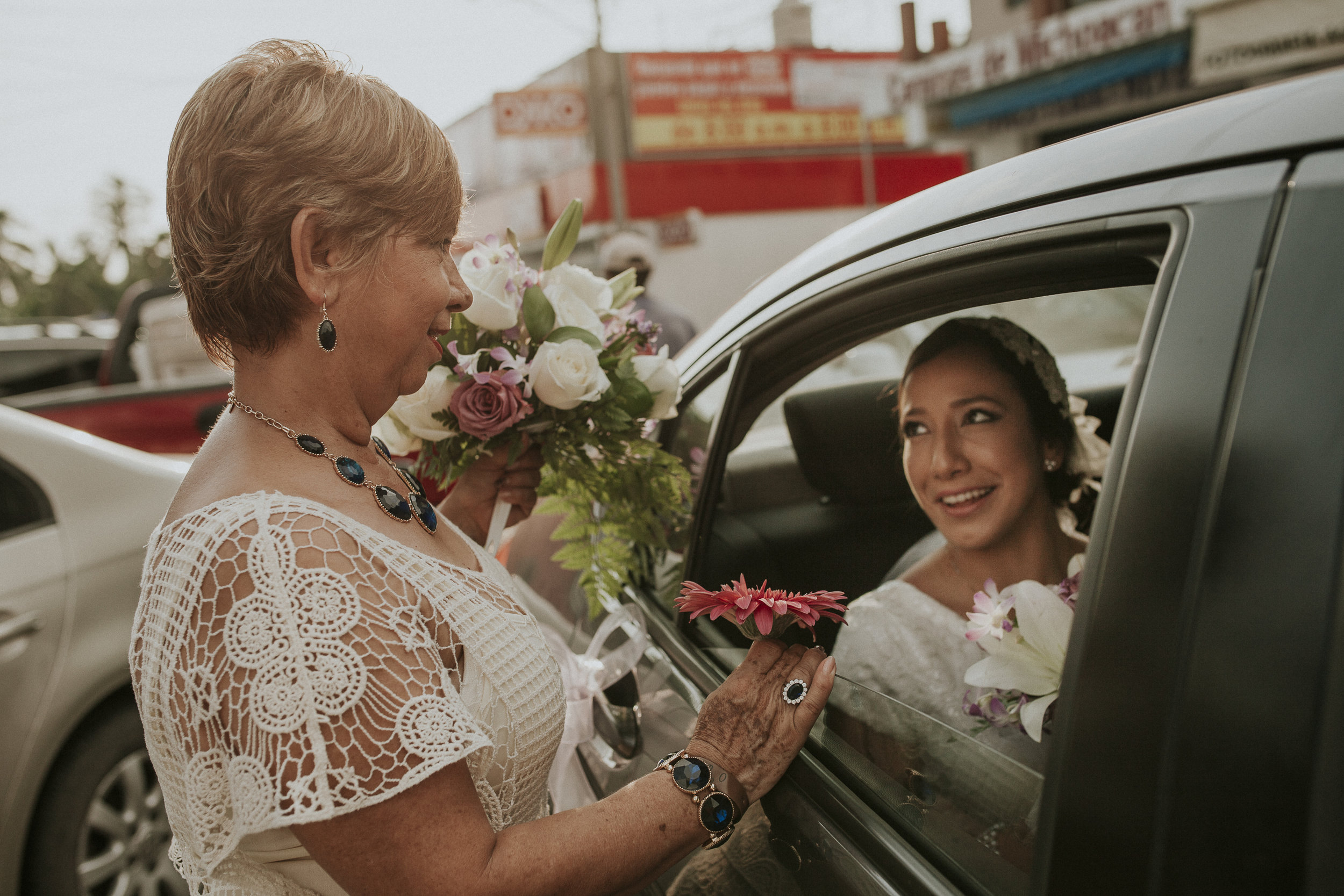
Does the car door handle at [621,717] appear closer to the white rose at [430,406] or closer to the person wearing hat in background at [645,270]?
the white rose at [430,406]

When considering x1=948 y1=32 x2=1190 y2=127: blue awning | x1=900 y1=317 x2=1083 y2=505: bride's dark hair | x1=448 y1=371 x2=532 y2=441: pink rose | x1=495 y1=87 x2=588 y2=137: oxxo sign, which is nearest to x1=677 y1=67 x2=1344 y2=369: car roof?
x1=900 y1=317 x2=1083 y2=505: bride's dark hair

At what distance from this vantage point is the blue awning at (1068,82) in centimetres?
971

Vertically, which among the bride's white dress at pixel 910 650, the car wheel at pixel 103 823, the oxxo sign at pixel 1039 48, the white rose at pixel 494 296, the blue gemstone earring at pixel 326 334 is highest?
the oxxo sign at pixel 1039 48

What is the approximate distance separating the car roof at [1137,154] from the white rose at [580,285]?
23.0 inches

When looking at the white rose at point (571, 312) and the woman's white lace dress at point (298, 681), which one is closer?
the woman's white lace dress at point (298, 681)

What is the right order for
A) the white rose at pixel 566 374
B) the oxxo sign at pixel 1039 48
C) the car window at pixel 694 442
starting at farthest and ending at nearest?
the oxxo sign at pixel 1039 48 → the car window at pixel 694 442 → the white rose at pixel 566 374

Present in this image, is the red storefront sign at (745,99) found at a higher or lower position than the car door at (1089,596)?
higher

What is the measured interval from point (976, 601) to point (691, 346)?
102cm

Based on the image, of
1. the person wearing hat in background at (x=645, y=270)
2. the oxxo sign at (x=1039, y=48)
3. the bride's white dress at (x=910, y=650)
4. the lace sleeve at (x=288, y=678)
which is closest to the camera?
the lace sleeve at (x=288, y=678)

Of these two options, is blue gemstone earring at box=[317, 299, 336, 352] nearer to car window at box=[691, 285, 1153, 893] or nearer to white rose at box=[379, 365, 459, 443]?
white rose at box=[379, 365, 459, 443]

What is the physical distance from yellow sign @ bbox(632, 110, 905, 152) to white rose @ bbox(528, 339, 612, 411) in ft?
61.6

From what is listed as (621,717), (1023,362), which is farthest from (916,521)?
(621,717)

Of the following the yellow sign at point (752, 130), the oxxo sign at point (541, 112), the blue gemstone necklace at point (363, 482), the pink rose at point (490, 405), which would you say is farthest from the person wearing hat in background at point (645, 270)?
the yellow sign at point (752, 130)

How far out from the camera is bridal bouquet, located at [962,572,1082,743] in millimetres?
1118
